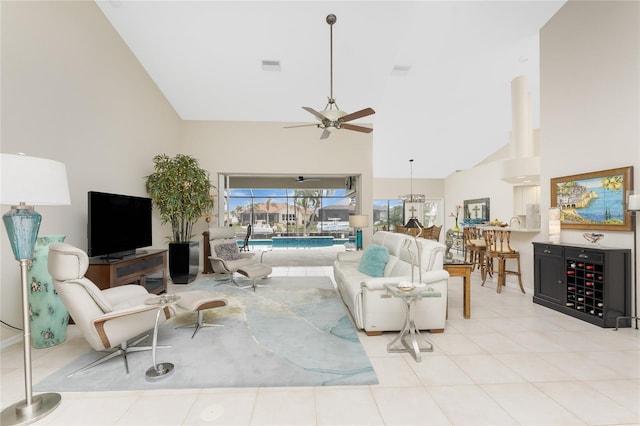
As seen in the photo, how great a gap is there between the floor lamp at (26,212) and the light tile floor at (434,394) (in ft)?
0.46

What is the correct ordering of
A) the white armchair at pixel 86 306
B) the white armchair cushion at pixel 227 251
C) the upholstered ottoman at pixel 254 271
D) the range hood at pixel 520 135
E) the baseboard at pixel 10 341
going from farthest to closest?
the range hood at pixel 520 135
the white armchair cushion at pixel 227 251
the upholstered ottoman at pixel 254 271
the baseboard at pixel 10 341
the white armchair at pixel 86 306

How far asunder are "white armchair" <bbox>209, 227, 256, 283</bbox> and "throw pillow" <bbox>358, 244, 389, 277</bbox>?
7.16ft

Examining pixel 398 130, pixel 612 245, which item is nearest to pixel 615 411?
pixel 612 245

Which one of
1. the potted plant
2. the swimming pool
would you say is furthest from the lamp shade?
the swimming pool

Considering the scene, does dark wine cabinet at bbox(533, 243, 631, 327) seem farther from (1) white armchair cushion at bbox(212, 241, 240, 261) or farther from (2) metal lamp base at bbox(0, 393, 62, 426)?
(2) metal lamp base at bbox(0, 393, 62, 426)

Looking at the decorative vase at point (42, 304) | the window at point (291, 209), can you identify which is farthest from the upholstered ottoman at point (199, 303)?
the window at point (291, 209)

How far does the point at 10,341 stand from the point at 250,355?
2385mm

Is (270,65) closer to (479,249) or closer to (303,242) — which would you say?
(479,249)

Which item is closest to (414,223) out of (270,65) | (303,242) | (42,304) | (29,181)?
(29,181)

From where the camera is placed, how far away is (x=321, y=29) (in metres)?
4.39

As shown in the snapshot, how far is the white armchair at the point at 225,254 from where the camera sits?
16.3ft

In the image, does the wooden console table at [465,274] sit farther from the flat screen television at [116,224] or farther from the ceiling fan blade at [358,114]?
the flat screen television at [116,224]

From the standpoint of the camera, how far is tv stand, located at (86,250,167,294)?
3.38 metres

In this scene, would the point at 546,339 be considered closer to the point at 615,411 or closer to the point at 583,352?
the point at 583,352
